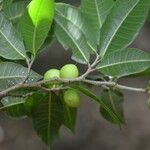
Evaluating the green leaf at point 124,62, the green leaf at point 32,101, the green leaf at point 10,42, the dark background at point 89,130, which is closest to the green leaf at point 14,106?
the green leaf at point 32,101

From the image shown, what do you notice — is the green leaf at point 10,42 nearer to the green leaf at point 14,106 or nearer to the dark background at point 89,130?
the green leaf at point 14,106

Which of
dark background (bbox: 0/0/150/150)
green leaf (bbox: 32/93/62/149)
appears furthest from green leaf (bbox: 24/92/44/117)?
dark background (bbox: 0/0/150/150)

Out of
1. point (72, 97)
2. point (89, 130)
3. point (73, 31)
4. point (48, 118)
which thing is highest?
point (73, 31)

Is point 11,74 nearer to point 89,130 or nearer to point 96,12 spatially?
point 96,12

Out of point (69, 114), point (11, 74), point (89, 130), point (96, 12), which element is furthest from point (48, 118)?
point (89, 130)

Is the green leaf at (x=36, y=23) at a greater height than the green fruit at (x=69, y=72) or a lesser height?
greater

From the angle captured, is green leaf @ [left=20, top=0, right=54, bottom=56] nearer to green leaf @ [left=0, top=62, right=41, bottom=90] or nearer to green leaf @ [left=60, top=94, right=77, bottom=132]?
green leaf @ [left=0, top=62, right=41, bottom=90]
